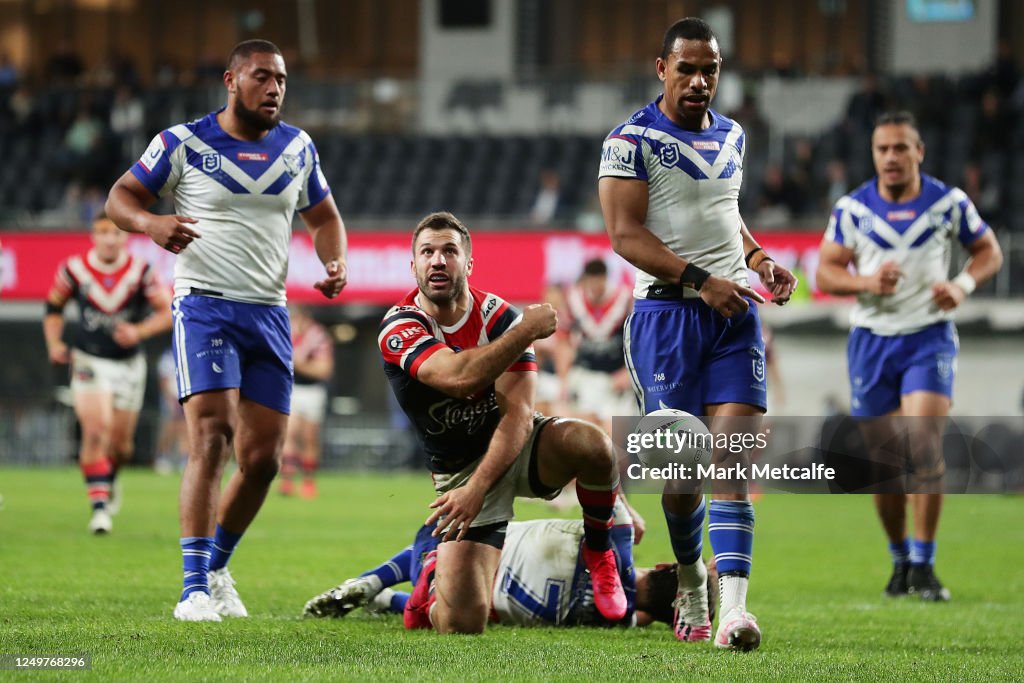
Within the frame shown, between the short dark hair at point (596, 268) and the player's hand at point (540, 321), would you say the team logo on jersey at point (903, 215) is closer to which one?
the player's hand at point (540, 321)

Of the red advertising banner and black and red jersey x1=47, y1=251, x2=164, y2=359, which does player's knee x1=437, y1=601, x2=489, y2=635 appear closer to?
black and red jersey x1=47, y1=251, x2=164, y2=359

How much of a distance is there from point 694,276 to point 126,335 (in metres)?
7.11

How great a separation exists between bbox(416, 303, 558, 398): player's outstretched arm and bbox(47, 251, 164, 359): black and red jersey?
688 cm

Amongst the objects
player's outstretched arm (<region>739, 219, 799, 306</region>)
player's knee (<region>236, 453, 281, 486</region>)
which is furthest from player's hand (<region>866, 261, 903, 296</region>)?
player's knee (<region>236, 453, 281, 486</region>)

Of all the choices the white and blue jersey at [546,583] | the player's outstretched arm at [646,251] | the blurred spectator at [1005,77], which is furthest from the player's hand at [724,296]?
the blurred spectator at [1005,77]

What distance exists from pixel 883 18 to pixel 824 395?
836 cm

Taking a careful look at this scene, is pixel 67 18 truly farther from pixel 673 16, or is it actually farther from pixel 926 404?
pixel 926 404

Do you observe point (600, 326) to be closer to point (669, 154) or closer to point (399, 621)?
point (399, 621)

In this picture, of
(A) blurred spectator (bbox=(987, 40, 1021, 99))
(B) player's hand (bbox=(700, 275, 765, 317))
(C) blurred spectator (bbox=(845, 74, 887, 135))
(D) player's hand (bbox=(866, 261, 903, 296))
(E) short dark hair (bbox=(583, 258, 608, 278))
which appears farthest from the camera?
(A) blurred spectator (bbox=(987, 40, 1021, 99))

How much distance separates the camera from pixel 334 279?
7043 mm

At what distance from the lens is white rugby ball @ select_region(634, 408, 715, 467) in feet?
19.4

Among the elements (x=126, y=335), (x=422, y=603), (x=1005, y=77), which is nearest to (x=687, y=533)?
(x=422, y=603)

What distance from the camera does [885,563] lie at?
1023 cm

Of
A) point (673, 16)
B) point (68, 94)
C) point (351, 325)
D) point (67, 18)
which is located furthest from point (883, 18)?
point (67, 18)
